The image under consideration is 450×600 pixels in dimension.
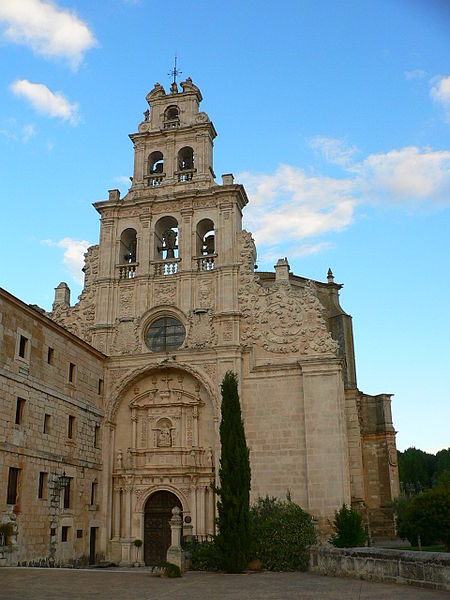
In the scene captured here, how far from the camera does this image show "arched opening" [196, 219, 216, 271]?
2794 centimetres

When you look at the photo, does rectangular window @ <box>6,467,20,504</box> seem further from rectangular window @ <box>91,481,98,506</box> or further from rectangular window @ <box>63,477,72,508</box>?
rectangular window @ <box>91,481,98,506</box>

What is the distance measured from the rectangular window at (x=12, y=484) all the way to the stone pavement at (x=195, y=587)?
252 centimetres

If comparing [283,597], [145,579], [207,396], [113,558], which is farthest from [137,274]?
[283,597]

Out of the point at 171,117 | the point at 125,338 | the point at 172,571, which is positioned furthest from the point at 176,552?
the point at 171,117

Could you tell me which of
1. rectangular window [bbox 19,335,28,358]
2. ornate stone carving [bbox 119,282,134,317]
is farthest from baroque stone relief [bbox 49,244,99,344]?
rectangular window [bbox 19,335,28,358]

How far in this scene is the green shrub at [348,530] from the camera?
21688 mm

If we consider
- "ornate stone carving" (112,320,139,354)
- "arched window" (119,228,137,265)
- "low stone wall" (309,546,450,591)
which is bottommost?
"low stone wall" (309,546,450,591)

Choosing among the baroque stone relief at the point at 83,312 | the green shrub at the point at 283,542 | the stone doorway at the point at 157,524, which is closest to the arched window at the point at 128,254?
the baroque stone relief at the point at 83,312

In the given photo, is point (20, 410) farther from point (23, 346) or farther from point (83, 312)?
point (83, 312)

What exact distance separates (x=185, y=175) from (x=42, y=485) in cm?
1600

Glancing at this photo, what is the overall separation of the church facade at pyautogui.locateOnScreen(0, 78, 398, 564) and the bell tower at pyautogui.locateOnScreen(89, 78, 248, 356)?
65mm

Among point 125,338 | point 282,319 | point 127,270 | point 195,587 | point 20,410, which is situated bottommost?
point 195,587

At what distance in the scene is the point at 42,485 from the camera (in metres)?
21.7

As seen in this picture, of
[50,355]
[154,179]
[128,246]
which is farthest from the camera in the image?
[154,179]
